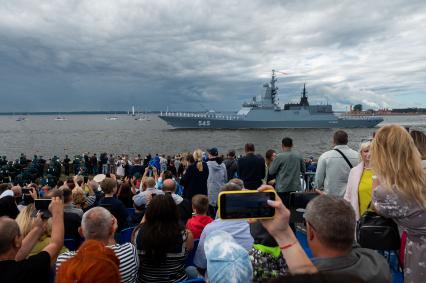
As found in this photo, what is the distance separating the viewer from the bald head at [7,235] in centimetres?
221

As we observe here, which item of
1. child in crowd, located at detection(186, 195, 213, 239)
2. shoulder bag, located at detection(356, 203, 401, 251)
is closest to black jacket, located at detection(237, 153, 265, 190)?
child in crowd, located at detection(186, 195, 213, 239)

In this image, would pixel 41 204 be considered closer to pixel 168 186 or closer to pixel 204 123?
pixel 168 186

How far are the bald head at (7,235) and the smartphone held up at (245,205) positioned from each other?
148cm

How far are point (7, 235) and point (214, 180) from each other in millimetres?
4608

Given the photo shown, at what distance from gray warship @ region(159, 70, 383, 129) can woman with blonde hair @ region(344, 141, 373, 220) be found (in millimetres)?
63092

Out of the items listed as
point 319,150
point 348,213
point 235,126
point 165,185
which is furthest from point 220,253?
point 235,126

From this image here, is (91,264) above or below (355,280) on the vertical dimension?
below

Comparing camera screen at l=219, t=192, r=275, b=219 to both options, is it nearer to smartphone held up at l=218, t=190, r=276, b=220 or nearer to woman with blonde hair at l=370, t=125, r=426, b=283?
smartphone held up at l=218, t=190, r=276, b=220

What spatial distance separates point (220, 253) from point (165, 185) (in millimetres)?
3535

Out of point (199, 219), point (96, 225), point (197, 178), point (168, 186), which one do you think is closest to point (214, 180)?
point (197, 178)

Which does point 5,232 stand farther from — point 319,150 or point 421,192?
point 319,150

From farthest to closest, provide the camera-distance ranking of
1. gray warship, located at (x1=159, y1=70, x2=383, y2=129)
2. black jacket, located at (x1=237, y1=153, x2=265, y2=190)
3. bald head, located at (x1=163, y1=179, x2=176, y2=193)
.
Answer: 1. gray warship, located at (x1=159, y1=70, x2=383, y2=129)
2. black jacket, located at (x1=237, y1=153, x2=265, y2=190)
3. bald head, located at (x1=163, y1=179, x2=176, y2=193)

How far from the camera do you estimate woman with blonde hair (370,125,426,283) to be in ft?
7.52

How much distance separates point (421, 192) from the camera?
230 cm
